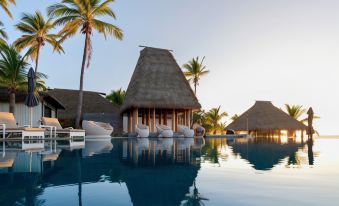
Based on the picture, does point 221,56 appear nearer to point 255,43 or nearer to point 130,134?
point 255,43

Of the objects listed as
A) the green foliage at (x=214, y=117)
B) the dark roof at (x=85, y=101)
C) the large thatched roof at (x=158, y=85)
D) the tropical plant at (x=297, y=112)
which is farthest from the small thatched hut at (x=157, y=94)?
the tropical plant at (x=297, y=112)

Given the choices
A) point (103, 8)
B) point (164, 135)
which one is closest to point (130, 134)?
point (164, 135)

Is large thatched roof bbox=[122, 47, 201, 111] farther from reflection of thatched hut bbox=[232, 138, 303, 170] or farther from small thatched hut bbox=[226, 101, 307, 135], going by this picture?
reflection of thatched hut bbox=[232, 138, 303, 170]

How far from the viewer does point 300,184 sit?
11.4ft

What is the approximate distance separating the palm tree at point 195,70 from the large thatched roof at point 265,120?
266 inches

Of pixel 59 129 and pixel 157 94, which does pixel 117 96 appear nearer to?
pixel 157 94

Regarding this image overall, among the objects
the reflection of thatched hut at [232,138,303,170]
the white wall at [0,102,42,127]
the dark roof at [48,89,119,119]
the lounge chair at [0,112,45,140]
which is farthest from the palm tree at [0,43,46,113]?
the reflection of thatched hut at [232,138,303,170]

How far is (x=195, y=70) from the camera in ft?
111

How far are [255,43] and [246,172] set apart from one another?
18.8 m

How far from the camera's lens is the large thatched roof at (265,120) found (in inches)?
1129

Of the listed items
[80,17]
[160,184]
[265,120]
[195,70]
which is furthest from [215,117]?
[160,184]

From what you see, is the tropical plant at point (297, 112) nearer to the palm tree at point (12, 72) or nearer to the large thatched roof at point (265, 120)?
the large thatched roof at point (265, 120)

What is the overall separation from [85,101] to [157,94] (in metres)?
10.3

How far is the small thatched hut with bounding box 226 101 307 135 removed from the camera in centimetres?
2862
